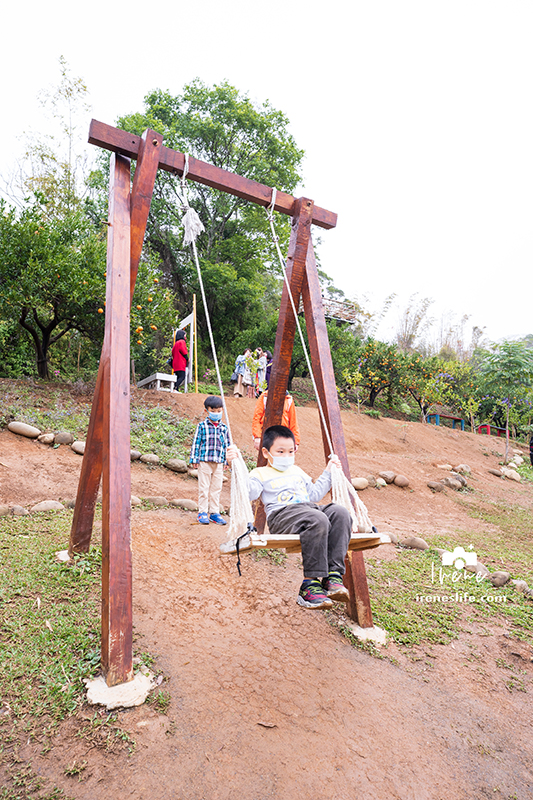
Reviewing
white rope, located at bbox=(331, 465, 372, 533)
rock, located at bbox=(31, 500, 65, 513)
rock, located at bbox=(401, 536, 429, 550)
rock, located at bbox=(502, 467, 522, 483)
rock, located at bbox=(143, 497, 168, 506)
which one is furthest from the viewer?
rock, located at bbox=(502, 467, 522, 483)

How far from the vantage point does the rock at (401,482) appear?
785cm

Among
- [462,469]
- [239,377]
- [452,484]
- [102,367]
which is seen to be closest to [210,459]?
[102,367]

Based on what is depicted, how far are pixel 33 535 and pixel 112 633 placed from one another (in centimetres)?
200

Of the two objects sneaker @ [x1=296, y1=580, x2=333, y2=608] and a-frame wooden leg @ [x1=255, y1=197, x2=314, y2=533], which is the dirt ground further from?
a-frame wooden leg @ [x1=255, y1=197, x2=314, y2=533]

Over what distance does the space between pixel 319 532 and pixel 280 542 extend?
0.24m

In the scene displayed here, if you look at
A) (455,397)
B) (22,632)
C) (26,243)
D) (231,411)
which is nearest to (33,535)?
(22,632)

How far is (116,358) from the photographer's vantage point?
2.55 meters

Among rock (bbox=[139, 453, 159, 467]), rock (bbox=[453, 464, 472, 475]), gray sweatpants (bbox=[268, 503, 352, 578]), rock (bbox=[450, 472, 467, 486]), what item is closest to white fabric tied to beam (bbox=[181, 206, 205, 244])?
gray sweatpants (bbox=[268, 503, 352, 578])

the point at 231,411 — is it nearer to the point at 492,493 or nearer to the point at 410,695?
the point at 492,493

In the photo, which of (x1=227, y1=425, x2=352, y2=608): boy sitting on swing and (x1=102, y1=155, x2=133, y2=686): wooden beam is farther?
(x1=227, y1=425, x2=352, y2=608): boy sitting on swing

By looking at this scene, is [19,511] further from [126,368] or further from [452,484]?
[452,484]

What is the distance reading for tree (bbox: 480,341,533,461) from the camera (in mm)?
10875

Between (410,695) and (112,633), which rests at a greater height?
(112,633)

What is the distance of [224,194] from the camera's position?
1638 cm
